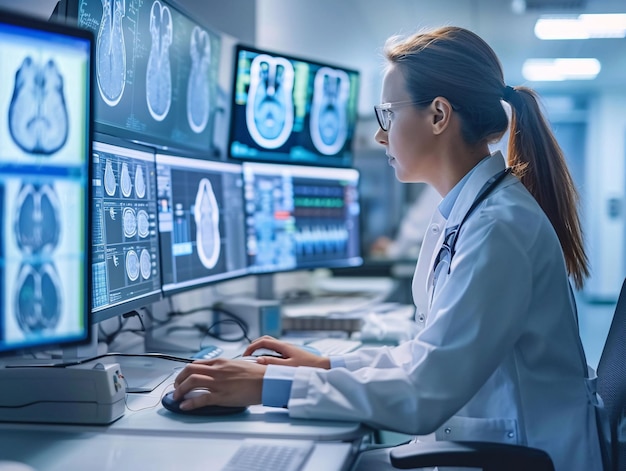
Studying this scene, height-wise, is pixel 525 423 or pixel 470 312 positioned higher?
pixel 470 312

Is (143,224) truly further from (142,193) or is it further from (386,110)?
(386,110)

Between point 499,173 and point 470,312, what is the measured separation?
34 centimetres

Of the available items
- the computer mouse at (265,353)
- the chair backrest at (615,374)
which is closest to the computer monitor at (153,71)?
the computer mouse at (265,353)

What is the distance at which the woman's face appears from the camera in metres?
1.34

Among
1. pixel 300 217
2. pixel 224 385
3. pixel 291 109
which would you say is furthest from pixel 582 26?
pixel 224 385

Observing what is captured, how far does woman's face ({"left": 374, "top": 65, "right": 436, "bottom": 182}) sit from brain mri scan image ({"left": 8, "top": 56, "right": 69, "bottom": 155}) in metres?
0.68

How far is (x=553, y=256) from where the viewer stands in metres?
1.16

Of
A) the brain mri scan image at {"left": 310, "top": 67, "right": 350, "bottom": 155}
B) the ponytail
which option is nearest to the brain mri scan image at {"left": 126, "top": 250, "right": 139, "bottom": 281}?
the ponytail

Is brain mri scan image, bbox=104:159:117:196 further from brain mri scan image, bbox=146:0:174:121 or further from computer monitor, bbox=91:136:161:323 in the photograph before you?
brain mri scan image, bbox=146:0:174:121

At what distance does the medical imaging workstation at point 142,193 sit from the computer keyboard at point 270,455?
251mm

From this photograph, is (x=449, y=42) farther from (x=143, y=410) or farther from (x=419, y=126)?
(x=143, y=410)

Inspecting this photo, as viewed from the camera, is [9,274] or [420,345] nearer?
[9,274]

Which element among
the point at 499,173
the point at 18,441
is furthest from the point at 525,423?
the point at 18,441

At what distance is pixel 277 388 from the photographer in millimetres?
1143
